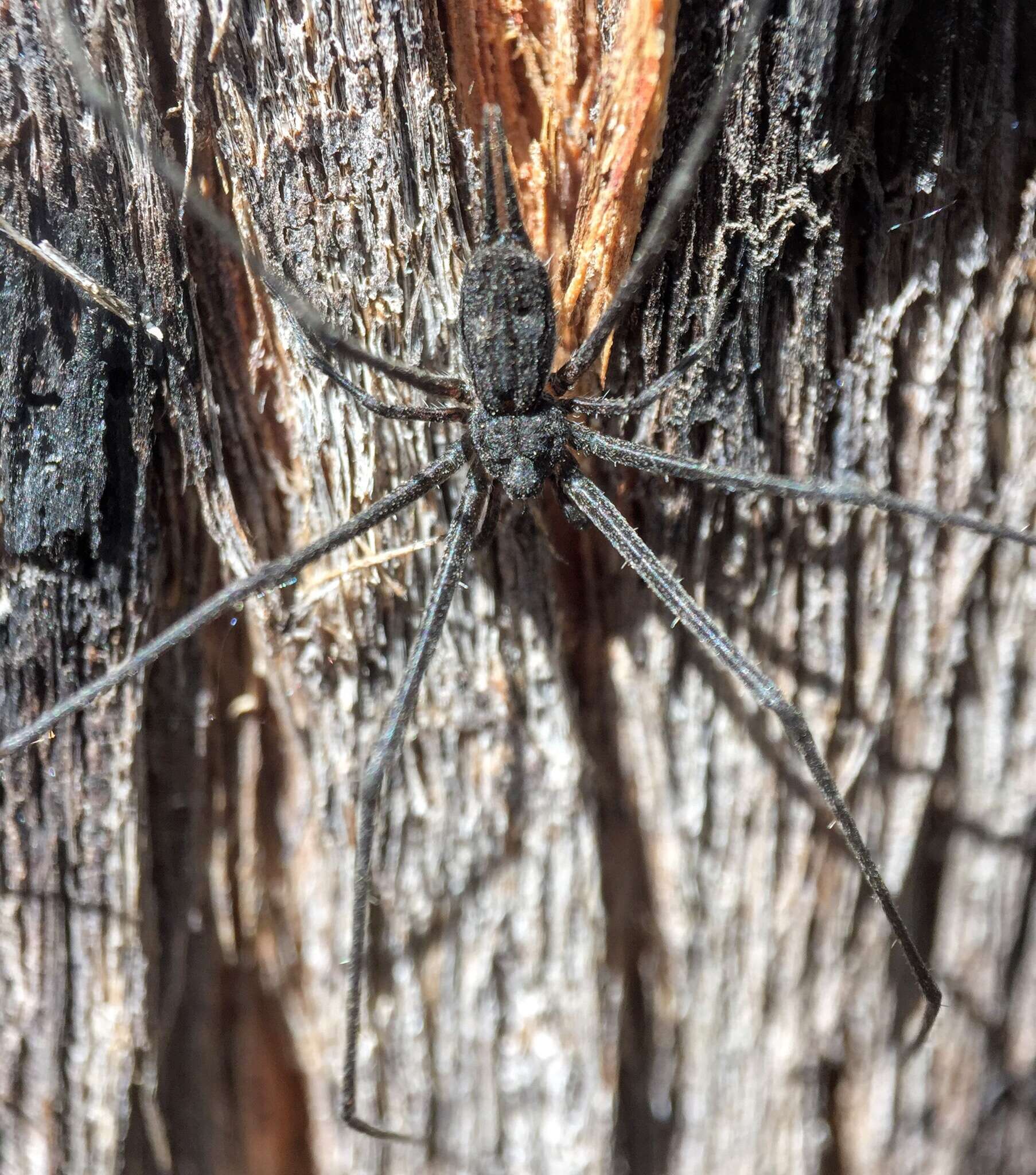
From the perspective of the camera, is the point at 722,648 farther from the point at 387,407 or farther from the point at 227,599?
the point at 227,599

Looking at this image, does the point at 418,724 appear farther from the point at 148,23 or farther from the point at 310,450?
the point at 148,23

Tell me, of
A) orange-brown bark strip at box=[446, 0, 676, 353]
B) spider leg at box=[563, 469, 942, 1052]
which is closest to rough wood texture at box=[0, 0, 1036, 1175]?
orange-brown bark strip at box=[446, 0, 676, 353]

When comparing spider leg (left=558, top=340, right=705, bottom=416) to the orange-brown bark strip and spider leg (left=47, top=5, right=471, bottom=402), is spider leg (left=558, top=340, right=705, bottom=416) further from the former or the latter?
spider leg (left=47, top=5, right=471, bottom=402)

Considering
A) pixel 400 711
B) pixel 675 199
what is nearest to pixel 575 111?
pixel 675 199

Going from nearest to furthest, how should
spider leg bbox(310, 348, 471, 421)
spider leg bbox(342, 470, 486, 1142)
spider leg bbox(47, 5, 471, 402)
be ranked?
spider leg bbox(47, 5, 471, 402) < spider leg bbox(310, 348, 471, 421) < spider leg bbox(342, 470, 486, 1142)

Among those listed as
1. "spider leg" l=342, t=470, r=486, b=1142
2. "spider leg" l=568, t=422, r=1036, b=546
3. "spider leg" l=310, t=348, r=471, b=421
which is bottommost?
"spider leg" l=342, t=470, r=486, b=1142

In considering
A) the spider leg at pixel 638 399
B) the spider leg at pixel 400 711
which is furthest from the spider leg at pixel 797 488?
the spider leg at pixel 400 711
